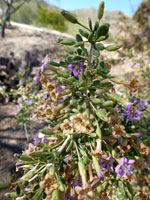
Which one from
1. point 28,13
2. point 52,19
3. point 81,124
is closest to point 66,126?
point 81,124

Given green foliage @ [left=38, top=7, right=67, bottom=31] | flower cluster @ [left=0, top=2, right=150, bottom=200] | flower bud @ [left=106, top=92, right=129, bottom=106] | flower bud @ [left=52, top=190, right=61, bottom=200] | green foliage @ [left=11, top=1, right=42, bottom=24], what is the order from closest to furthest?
1. flower bud @ [left=52, top=190, right=61, bottom=200]
2. flower cluster @ [left=0, top=2, right=150, bottom=200]
3. flower bud @ [left=106, top=92, right=129, bottom=106]
4. green foliage @ [left=38, top=7, right=67, bottom=31]
5. green foliage @ [left=11, top=1, right=42, bottom=24]

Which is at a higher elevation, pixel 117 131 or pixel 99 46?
pixel 99 46

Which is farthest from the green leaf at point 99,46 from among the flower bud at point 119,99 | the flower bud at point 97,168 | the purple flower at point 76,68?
the flower bud at point 97,168

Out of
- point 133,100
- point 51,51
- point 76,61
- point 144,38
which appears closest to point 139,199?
point 133,100

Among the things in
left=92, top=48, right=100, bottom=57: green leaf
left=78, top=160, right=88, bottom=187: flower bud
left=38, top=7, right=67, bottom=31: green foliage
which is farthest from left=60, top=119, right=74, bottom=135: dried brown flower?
left=38, top=7, right=67, bottom=31: green foliage

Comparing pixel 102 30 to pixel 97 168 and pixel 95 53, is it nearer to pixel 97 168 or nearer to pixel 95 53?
pixel 95 53

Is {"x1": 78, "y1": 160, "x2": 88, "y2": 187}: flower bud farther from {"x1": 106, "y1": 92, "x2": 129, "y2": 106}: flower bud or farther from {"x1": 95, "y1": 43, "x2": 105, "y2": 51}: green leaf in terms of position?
{"x1": 95, "y1": 43, "x2": 105, "y2": 51}: green leaf

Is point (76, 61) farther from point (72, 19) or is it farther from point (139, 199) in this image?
point (139, 199)

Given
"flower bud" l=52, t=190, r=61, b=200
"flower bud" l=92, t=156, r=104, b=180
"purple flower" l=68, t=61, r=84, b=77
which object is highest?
"purple flower" l=68, t=61, r=84, b=77

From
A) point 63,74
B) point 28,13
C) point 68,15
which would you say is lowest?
point 63,74
